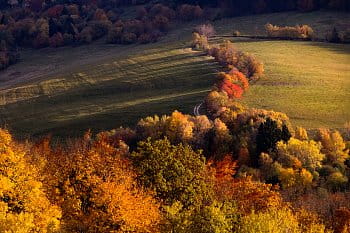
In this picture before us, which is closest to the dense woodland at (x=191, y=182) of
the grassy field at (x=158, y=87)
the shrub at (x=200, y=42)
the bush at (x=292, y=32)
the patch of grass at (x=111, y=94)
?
the grassy field at (x=158, y=87)

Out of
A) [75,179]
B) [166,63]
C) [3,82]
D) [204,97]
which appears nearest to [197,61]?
[166,63]

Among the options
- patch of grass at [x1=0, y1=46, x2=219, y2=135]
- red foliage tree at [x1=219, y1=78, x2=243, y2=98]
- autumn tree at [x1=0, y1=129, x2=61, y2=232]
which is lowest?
patch of grass at [x1=0, y1=46, x2=219, y2=135]

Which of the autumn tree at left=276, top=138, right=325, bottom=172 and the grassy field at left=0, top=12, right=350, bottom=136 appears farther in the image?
the grassy field at left=0, top=12, right=350, bottom=136

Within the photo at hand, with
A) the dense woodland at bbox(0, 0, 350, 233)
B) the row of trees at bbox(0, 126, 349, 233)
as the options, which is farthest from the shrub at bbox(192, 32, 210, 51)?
the row of trees at bbox(0, 126, 349, 233)

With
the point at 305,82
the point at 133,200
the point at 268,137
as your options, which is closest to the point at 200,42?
the point at 305,82

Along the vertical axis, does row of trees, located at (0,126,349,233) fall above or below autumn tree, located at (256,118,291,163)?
above

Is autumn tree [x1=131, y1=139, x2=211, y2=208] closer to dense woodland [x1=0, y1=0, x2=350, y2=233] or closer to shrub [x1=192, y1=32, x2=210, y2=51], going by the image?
dense woodland [x1=0, y1=0, x2=350, y2=233]

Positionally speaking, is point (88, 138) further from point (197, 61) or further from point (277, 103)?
point (197, 61)
